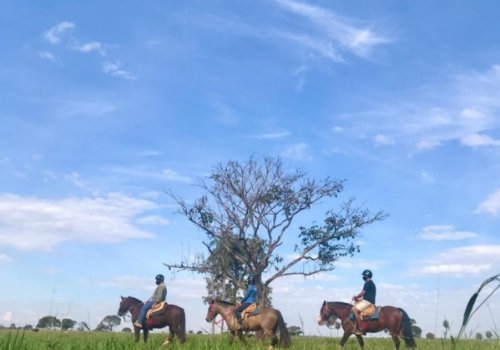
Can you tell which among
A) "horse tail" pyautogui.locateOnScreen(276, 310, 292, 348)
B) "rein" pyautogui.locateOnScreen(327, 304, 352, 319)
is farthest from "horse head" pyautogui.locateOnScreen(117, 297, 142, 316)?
"rein" pyautogui.locateOnScreen(327, 304, 352, 319)

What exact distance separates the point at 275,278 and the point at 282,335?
19.9m

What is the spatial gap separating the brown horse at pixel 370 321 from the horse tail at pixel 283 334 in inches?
71.1

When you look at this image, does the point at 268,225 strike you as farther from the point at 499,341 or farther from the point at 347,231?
the point at 499,341

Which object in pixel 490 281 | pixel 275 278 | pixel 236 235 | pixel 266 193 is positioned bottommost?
pixel 490 281

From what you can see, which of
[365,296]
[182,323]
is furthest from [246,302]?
[365,296]

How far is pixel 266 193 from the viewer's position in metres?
37.0

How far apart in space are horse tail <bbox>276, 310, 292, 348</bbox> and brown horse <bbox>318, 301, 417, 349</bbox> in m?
1.81

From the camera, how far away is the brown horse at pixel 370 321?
1771cm

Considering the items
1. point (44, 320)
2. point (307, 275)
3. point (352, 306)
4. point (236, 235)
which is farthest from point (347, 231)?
point (44, 320)

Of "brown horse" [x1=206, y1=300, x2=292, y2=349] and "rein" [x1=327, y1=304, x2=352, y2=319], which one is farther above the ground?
→ "rein" [x1=327, y1=304, x2=352, y2=319]

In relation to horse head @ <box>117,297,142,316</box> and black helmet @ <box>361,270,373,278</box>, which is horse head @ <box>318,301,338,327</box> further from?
horse head @ <box>117,297,142,316</box>

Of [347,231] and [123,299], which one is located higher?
[347,231]

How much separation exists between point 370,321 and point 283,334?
10.0 feet

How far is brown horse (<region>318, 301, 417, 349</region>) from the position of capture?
17.7 meters
